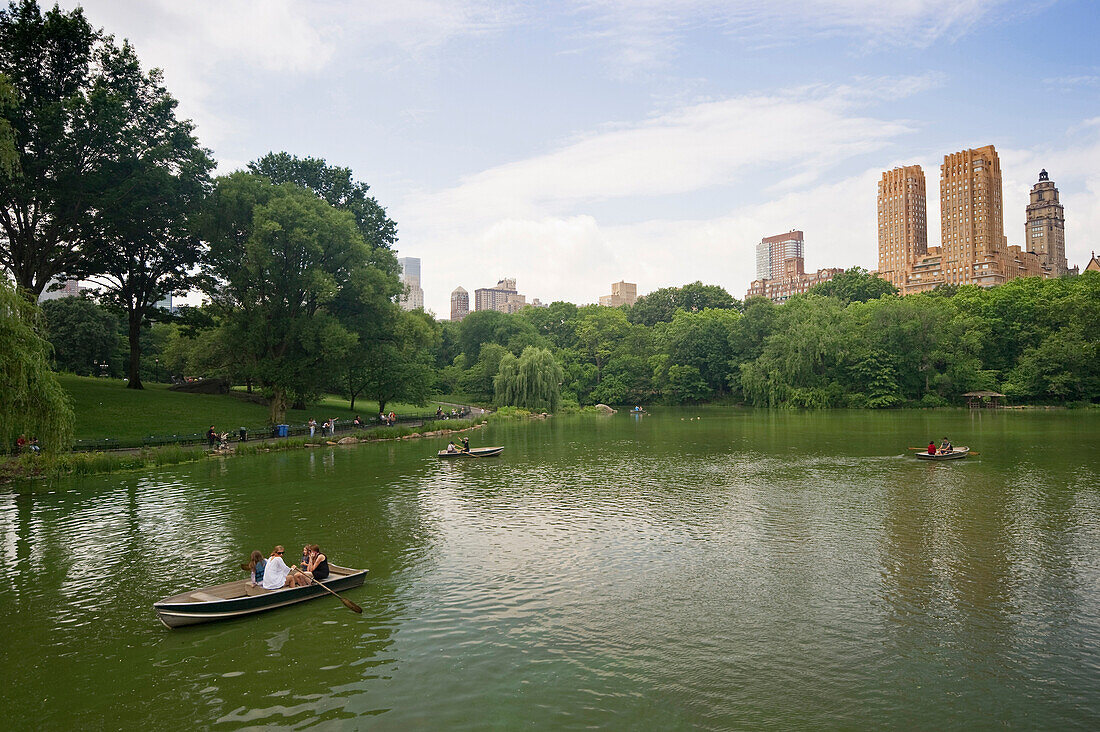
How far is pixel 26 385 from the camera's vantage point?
60.2 ft

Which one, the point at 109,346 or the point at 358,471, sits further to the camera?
the point at 109,346

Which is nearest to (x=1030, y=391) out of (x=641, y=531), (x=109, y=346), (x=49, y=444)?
(x=641, y=531)

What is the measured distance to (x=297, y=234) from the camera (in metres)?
44.6

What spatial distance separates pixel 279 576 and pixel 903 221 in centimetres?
20475

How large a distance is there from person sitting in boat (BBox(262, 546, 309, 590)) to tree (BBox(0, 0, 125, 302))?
3276 cm

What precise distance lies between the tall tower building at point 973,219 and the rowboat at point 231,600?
597ft

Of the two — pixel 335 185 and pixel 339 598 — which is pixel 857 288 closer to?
pixel 335 185

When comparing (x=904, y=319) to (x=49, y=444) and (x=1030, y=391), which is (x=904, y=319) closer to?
(x=1030, y=391)

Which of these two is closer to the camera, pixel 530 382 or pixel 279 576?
pixel 279 576

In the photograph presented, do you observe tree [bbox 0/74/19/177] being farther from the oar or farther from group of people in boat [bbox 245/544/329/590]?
the oar

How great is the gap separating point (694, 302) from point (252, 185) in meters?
107

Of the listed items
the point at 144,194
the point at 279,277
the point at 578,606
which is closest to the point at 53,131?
the point at 144,194

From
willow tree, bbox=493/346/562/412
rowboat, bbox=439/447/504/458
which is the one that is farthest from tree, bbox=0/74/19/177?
willow tree, bbox=493/346/562/412

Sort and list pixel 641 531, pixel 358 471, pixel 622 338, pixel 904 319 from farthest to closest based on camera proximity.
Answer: pixel 622 338, pixel 904 319, pixel 358 471, pixel 641 531
